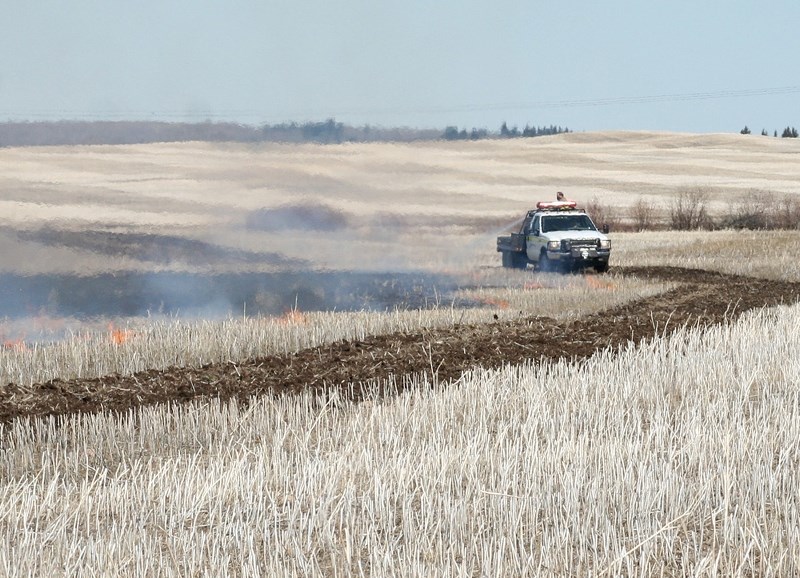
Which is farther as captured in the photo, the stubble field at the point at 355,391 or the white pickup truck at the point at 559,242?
the white pickup truck at the point at 559,242

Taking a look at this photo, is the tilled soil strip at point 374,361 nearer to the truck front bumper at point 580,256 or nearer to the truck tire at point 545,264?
the truck front bumper at point 580,256

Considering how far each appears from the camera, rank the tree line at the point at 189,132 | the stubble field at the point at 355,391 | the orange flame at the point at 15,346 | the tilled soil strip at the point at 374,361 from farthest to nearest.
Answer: the tree line at the point at 189,132 < the orange flame at the point at 15,346 < the tilled soil strip at the point at 374,361 < the stubble field at the point at 355,391

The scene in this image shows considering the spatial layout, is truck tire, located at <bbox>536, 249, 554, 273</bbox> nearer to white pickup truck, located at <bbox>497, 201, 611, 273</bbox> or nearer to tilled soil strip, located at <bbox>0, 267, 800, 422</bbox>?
white pickup truck, located at <bbox>497, 201, 611, 273</bbox>

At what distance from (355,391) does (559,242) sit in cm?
1665

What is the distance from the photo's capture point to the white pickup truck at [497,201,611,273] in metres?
28.6

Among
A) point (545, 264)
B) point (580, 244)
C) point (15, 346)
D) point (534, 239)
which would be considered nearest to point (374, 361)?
point (15, 346)

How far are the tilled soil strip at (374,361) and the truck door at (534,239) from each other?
8.48 metres

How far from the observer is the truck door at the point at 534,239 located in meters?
29.5

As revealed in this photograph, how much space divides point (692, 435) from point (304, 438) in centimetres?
297

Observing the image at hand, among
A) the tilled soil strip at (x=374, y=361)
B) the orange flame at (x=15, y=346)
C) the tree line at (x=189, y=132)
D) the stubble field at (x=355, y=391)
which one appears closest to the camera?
the stubble field at (x=355, y=391)

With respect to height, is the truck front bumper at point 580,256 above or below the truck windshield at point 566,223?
below

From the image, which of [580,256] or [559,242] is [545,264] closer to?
[559,242]

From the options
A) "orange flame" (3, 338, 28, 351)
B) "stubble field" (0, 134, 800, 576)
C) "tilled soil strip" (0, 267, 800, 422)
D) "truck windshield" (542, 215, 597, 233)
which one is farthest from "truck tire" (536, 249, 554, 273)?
"orange flame" (3, 338, 28, 351)

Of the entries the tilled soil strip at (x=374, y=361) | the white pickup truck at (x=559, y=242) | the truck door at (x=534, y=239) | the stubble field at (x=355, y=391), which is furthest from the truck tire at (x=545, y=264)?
the tilled soil strip at (x=374, y=361)
